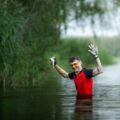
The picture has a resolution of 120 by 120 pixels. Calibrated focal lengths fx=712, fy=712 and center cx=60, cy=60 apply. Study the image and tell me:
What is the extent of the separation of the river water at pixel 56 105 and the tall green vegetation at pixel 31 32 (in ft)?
6.15

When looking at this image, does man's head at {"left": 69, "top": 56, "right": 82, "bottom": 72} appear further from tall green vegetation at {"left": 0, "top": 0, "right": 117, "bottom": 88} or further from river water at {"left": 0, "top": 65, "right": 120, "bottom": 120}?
tall green vegetation at {"left": 0, "top": 0, "right": 117, "bottom": 88}

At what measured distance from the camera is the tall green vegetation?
82.3 ft

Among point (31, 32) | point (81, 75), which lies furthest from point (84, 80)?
point (31, 32)

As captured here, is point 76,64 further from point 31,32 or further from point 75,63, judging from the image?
point 31,32

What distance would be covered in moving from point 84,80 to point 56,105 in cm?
143

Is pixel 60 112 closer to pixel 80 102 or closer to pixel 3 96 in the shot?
pixel 80 102

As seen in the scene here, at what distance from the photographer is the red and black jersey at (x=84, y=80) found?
19594mm

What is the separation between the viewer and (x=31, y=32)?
99.0 feet

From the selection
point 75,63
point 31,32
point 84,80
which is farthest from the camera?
point 31,32

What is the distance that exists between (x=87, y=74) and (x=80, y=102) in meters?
0.95

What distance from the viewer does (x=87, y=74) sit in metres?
19.6

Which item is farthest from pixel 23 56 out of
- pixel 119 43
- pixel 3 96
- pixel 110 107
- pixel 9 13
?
pixel 119 43

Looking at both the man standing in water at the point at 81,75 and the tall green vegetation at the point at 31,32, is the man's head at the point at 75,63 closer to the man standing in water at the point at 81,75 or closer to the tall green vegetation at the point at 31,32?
the man standing in water at the point at 81,75

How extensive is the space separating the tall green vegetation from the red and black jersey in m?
5.24
